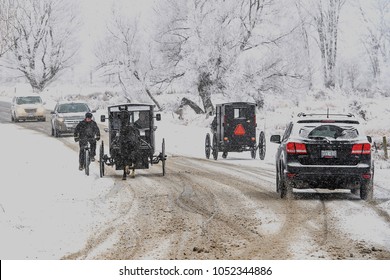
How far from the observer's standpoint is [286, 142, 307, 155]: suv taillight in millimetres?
14548

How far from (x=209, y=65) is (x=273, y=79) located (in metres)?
3.95

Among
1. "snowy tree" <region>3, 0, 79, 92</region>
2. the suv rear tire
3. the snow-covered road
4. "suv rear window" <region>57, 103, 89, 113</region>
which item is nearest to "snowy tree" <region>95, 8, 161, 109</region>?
"suv rear window" <region>57, 103, 89, 113</region>

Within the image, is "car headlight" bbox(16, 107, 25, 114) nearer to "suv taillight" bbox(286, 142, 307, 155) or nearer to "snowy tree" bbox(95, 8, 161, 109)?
"snowy tree" bbox(95, 8, 161, 109)

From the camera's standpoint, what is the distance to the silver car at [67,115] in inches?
1443

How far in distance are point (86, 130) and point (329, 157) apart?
889 cm

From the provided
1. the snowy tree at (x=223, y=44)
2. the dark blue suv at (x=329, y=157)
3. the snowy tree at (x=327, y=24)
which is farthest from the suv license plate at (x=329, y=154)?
the snowy tree at (x=223, y=44)

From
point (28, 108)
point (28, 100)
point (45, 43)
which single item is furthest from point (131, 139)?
point (45, 43)

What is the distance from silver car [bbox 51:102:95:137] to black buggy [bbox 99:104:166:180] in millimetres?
15341

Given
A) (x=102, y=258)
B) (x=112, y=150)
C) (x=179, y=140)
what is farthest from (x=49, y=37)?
(x=102, y=258)

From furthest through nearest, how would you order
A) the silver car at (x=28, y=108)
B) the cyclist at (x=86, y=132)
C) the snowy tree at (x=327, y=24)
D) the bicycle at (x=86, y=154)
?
1. the silver car at (x=28, y=108)
2. the snowy tree at (x=327, y=24)
3. the cyclist at (x=86, y=132)
4. the bicycle at (x=86, y=154)

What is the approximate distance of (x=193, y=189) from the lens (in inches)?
688

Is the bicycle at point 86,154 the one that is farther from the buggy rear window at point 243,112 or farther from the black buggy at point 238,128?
the buggy rear window at point 243,112

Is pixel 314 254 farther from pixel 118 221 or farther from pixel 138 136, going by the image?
pixel 138 136

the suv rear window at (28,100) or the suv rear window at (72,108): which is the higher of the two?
the suv rear window at (28,100)
